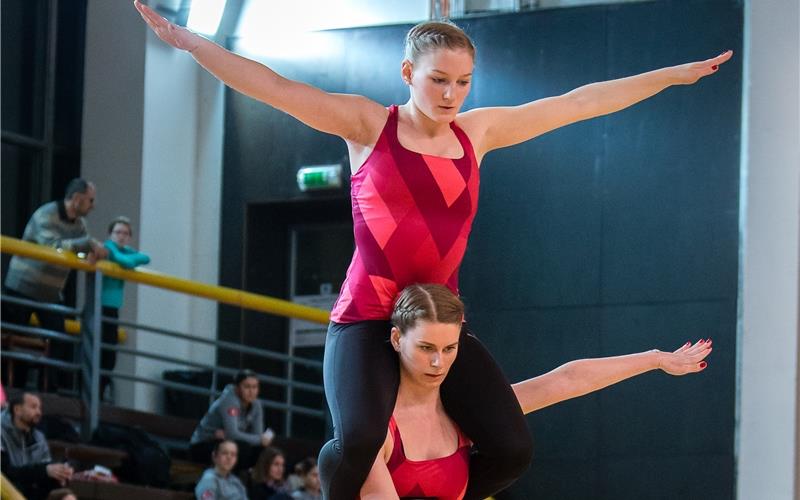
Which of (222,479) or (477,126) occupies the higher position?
(477,126)

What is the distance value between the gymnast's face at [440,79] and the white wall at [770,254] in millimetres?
4678

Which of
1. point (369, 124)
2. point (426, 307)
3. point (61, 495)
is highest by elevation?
point (369, 124)

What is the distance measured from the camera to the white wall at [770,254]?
26.3 ft

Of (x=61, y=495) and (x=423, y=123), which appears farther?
(x=61, y=495)

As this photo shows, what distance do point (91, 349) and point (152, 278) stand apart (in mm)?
518

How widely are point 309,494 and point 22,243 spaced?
1.89 metres

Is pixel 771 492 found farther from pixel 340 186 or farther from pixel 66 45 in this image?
pixel 66 45

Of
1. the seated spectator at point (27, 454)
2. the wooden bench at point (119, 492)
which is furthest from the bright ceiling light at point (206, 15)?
the seated spectator at point (27, 454)

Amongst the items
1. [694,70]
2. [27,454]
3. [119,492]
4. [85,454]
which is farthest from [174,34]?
[85,454]

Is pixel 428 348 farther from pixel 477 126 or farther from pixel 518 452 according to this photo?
pixel 477 126

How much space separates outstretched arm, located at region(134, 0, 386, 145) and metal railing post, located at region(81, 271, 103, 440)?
372 cm

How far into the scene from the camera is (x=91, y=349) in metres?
7.23

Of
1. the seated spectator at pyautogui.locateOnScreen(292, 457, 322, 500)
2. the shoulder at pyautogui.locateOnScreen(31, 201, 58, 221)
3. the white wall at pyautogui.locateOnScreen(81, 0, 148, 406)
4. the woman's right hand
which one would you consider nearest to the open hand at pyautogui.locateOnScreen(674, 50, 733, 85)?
the woman's right hand

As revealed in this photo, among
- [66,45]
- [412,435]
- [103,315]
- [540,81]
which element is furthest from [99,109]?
[412,435]
